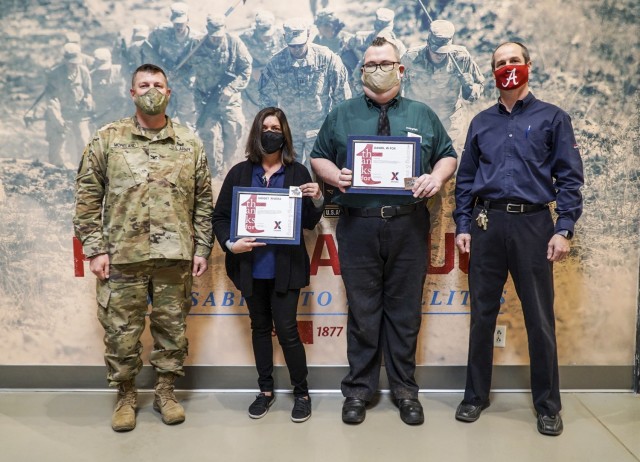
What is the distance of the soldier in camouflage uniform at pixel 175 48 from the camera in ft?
10.1

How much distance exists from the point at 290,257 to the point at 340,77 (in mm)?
1080

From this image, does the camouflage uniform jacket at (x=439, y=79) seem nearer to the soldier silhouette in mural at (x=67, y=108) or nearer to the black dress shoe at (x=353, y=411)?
the black dress shoe at (x=353, y=411)

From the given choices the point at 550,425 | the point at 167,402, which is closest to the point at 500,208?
the point at 550,425

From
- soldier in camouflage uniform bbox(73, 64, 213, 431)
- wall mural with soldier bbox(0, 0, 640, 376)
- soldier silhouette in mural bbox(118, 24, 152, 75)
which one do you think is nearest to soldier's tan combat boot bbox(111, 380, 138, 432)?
soldier in camouflage uniform bbox(73, 64, 213, 431)

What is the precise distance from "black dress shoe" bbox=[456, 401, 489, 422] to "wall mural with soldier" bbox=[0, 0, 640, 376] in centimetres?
39

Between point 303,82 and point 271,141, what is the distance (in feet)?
1.96

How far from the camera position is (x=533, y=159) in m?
2.62

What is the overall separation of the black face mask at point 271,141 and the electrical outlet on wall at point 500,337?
164 cm

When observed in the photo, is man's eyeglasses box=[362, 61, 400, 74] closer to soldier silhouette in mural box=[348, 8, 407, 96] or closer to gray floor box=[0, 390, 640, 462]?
soldier silhouette in mural box=[348, 8, 407, 96]

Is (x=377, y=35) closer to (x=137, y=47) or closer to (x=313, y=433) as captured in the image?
(x=137, y=47)

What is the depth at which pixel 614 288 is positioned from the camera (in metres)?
3.23

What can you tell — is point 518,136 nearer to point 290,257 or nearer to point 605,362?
point 290,257

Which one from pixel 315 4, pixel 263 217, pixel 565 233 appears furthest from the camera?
pixel 315 4

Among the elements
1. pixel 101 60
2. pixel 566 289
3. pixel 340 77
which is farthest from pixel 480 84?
pixel 101 60
